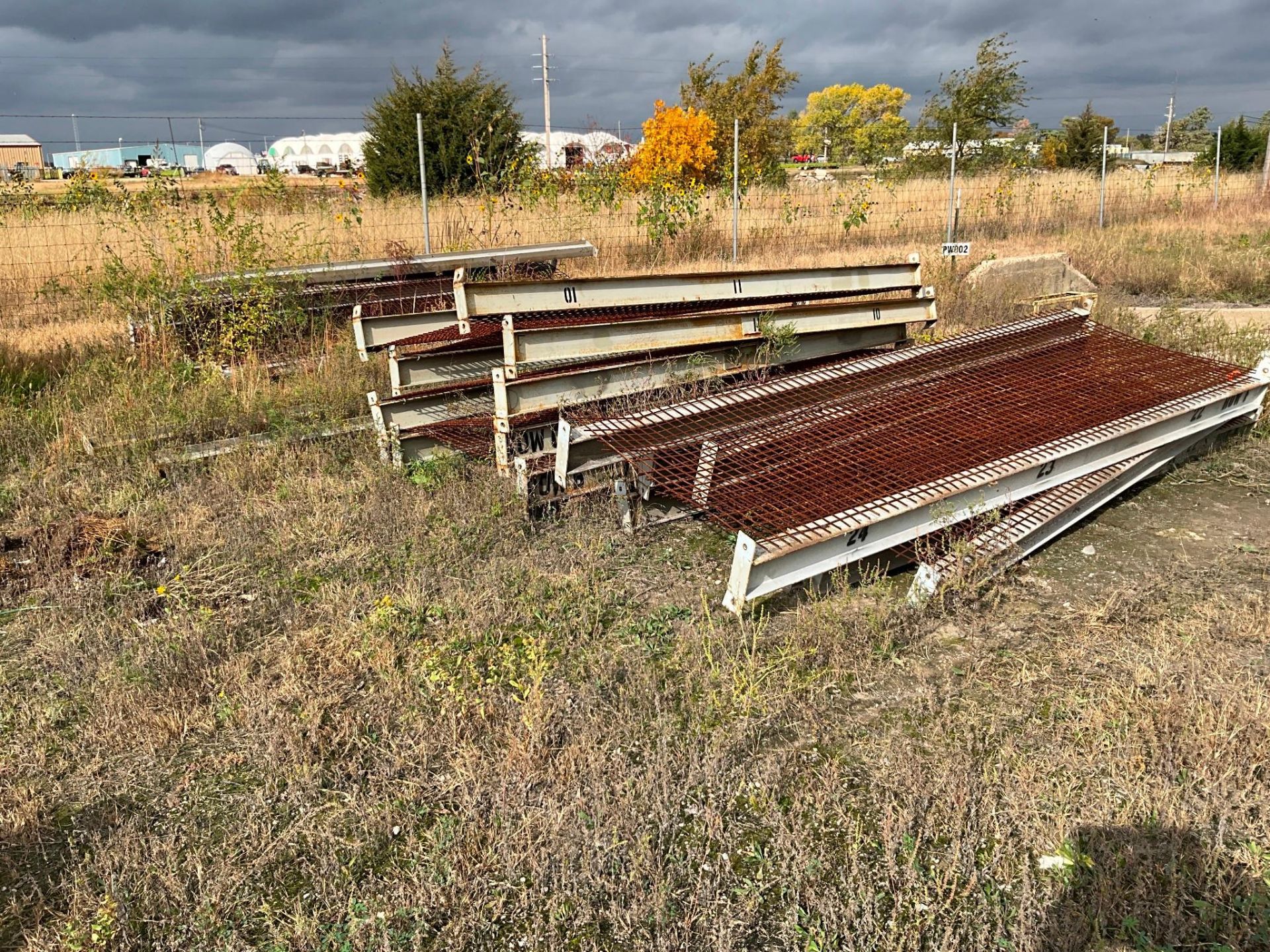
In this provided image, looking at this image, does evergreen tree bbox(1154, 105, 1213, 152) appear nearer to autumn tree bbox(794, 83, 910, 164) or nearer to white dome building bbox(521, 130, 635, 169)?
autumn tree bbox(794, 83, 910, 164)

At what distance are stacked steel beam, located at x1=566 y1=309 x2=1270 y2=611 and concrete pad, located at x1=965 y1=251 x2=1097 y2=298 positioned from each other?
3907 mm

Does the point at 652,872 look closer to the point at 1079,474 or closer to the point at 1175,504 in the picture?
the point at 1079,474

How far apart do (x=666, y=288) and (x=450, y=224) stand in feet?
22.0

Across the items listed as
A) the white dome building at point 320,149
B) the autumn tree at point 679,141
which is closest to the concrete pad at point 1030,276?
the autumn tree at point 679,141

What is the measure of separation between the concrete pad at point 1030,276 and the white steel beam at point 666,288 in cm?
353

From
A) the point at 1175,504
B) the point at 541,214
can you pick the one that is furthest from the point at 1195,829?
the point at 541,214

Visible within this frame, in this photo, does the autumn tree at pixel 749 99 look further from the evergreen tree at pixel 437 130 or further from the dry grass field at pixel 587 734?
the dry grass field at pixel 587 734

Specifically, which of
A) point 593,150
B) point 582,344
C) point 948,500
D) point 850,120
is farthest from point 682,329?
point 850,120

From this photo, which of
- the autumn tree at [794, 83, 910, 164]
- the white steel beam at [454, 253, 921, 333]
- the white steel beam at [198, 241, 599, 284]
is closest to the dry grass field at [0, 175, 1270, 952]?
the white steel beam at [454, 253, 921, 333]

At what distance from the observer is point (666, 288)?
5.20 meters

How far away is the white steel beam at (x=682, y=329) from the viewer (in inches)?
175

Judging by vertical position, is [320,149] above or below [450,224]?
above

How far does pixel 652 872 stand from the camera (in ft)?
7.32

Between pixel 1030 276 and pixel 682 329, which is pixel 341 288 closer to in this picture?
pixel 682 329
